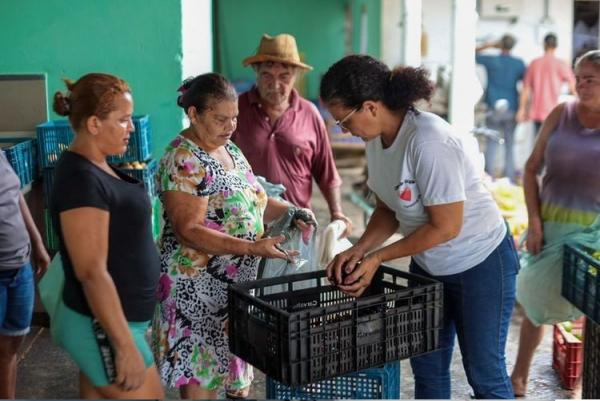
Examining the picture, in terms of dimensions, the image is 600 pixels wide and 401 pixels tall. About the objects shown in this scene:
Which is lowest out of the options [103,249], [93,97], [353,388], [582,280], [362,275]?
[353,388]

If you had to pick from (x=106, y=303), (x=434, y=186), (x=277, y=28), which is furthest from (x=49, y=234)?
(x=277, y=28)

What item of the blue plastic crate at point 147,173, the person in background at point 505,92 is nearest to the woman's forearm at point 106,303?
the blue plastic crate at point 147,173

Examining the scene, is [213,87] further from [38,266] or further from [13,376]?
Answer: [13,376]

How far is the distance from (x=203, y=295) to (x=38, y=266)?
2.79 ft

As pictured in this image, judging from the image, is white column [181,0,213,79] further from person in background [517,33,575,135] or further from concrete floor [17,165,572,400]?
person in background [517,33,575,135]

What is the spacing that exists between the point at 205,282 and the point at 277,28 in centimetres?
1300

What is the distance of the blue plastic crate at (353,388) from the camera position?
3381mm

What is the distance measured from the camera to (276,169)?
15.4 ft

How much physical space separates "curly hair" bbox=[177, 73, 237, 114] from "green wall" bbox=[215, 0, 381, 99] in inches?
493

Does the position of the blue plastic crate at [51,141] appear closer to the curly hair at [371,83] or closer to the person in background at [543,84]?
the curly hair at [371,83]

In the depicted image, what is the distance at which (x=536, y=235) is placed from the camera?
450 centimetres

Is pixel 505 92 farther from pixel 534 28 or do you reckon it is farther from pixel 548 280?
pixel 548 280

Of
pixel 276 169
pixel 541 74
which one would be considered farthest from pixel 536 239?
pixel 541 74

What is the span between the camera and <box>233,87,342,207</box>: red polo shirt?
471cm
